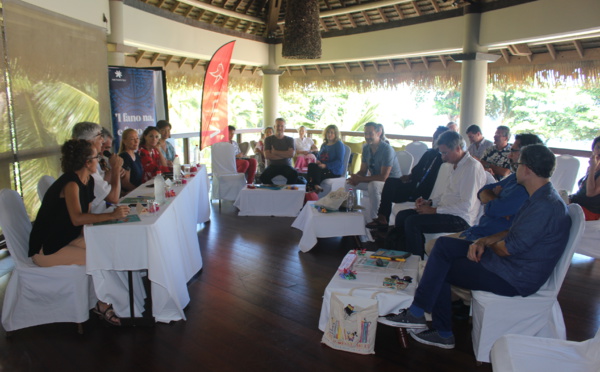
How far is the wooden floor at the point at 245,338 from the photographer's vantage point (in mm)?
2773

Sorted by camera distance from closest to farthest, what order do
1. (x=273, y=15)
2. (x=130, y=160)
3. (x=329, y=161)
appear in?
1. (x=130, y=160)
2. (x=329, y=161)
3. (x=273, y=15)

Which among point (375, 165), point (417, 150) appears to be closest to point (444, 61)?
point (417, 150)

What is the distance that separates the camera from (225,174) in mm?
7273

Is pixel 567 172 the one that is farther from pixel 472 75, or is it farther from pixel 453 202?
pixel 472 75

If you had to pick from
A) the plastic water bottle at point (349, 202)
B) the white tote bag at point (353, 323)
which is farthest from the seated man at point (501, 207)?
the plastic water bottle at point (349, 202)

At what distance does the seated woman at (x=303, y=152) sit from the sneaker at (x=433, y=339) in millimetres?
6359

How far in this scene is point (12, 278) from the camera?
3072 millimetres

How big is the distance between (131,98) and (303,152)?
3784 millimetres

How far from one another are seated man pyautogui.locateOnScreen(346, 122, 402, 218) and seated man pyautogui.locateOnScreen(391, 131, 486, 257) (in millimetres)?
1524

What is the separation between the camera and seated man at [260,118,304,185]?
7.17m

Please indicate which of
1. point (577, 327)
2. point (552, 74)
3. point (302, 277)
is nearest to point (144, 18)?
point (302, 277)

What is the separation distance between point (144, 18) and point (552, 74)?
6.46m

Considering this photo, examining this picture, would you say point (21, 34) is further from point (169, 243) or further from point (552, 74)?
point (552, 74)

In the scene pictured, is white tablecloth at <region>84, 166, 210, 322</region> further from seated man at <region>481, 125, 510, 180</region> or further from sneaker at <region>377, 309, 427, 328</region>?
seated man at <region>481, 125, 510, 180</region>
